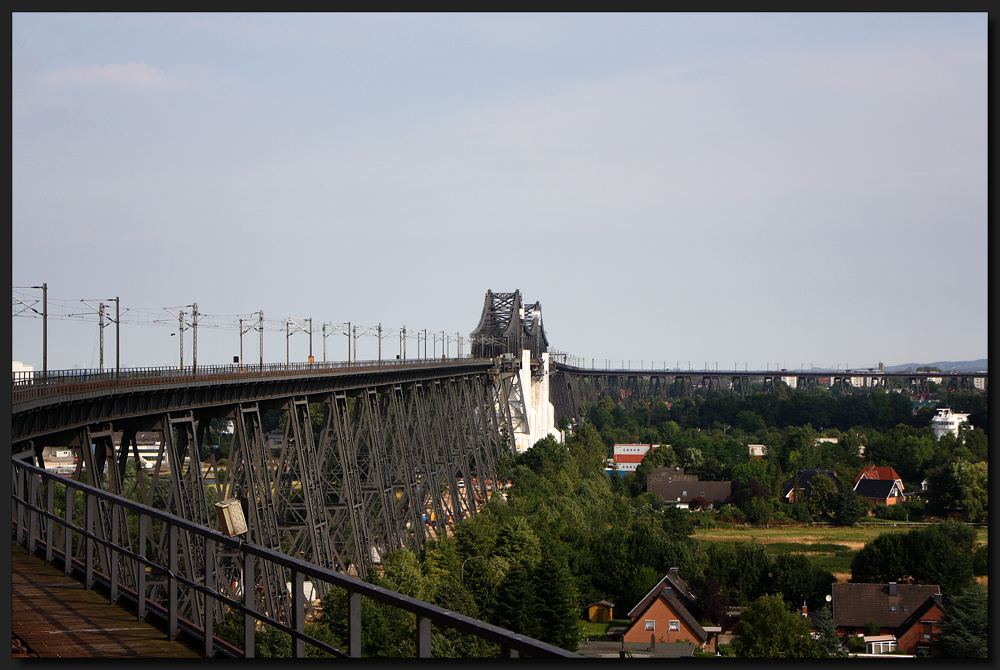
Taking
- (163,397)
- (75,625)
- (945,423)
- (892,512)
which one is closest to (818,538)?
(892,512)

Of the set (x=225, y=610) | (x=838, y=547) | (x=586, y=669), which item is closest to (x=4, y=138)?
(x=586, y=669)

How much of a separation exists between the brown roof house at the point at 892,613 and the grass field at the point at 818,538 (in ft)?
28.0

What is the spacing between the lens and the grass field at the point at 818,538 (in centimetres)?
5544

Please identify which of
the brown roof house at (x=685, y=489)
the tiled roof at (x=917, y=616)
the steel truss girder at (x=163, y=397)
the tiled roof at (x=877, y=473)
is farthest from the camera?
the tiled roof at (x=877, y=473)

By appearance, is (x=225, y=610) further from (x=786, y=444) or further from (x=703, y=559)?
(x=786, y=444)

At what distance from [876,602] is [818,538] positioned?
22020 millimetres

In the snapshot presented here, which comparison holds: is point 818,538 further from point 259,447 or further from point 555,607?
point 259,447

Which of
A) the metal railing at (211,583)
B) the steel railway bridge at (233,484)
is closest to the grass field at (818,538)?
the steel railway bridge at (233,484)

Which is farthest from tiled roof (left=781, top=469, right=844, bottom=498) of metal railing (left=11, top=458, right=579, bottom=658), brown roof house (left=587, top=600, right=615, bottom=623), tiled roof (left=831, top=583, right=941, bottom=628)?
metal railing (left=11, top=458, right=579, bottom=658)

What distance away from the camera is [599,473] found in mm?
76125

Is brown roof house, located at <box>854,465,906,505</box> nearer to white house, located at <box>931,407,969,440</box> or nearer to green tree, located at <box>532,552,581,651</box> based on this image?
white house, located at <box>931,407,969,440</box>

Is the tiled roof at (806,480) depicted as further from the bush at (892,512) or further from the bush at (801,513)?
the bush at (801,513)

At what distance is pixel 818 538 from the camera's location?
62.8 meters

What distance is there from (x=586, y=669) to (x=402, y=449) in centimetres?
3702
